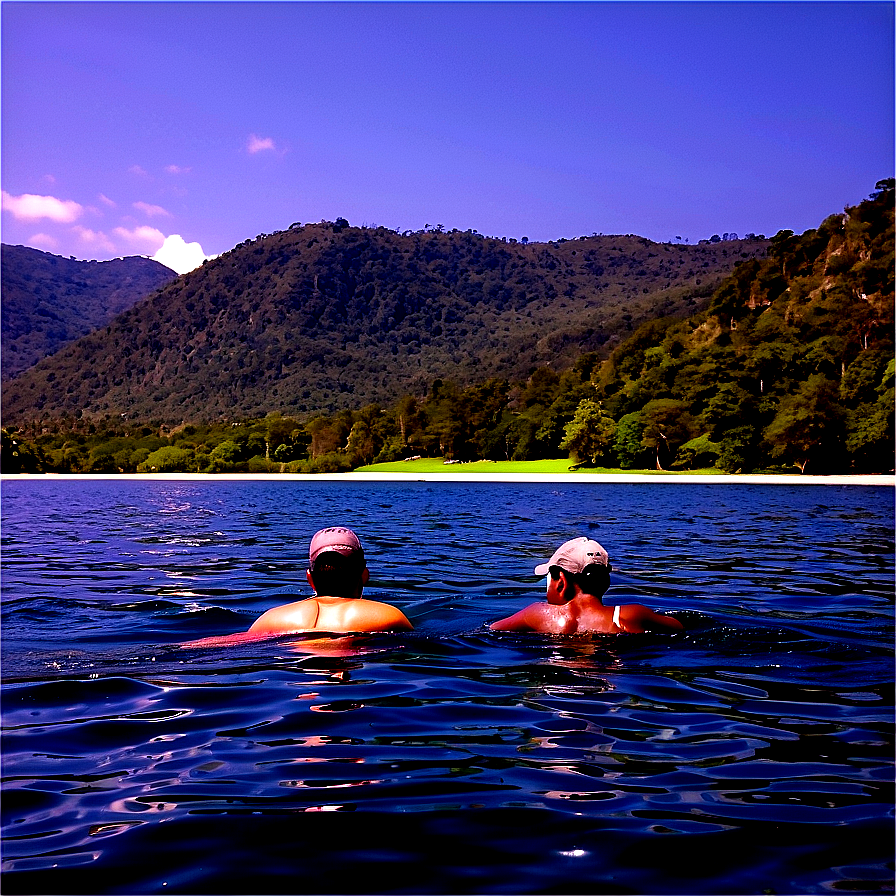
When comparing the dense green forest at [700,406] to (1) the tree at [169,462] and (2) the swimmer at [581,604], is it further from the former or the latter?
(2) the swimmer at [581,604]

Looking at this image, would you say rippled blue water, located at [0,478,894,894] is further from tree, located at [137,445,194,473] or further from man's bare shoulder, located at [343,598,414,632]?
tree, located at [137,445,194,473]

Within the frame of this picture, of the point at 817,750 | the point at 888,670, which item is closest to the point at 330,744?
the point at 817,750

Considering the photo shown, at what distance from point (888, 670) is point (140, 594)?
8.91 metres

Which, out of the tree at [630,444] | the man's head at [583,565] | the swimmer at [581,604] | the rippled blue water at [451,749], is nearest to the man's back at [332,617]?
the rippled blue water at [451,749]

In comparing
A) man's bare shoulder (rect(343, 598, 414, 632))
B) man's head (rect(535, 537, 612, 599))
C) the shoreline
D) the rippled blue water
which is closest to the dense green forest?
the shoreline

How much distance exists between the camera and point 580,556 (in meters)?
7.88

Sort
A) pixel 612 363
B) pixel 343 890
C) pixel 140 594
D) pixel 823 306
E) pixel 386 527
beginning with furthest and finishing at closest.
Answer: pixel 612 363
pixel 823 306
pixel 386 527
pixel 140 594
pixel 343 890

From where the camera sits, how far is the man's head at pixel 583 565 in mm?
7900

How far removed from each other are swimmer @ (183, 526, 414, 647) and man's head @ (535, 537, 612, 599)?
60.1 inches

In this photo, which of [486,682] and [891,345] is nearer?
[486,682]

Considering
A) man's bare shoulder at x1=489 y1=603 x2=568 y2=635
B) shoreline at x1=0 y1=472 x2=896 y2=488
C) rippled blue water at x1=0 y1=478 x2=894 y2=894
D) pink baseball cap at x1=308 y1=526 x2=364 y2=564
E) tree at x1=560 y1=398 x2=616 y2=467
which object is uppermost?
tree at x1=560 y1=398 x2=616 y2=467

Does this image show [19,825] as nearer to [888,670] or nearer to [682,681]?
[682,681]

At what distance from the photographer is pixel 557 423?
3780 inches

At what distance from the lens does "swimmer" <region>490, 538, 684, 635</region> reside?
7957mm
